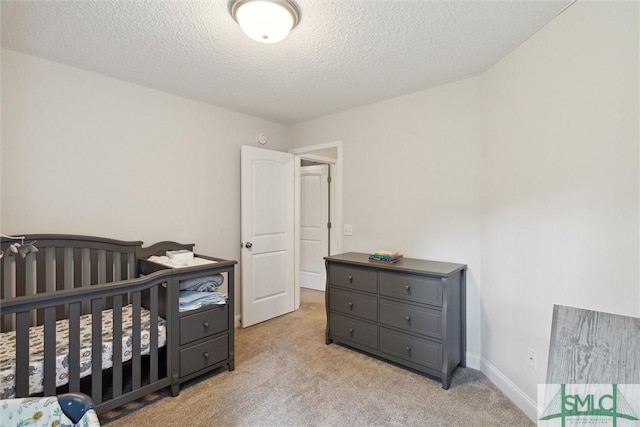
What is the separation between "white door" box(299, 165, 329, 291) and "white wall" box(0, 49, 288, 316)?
169 centimetres

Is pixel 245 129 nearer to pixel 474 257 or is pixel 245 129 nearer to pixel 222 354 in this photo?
pixel 222 354

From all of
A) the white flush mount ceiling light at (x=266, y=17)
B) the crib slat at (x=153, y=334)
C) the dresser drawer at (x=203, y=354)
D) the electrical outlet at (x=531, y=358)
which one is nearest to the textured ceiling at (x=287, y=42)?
the white flush mount ceiling light at (x=266, y=17)

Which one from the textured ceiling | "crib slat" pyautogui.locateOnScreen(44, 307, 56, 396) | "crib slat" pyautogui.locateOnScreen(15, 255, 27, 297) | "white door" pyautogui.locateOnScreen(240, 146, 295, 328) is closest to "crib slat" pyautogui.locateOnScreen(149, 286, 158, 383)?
"crib slat" pyautogui.locateOnScreen(44, 307, 56, 396)

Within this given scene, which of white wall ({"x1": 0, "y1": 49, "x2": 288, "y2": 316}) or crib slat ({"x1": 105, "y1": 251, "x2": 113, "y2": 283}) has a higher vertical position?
white wall ({"x1": 0, "y1": 49, "x2": 288, "y2": 316})

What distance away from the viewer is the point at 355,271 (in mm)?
2727

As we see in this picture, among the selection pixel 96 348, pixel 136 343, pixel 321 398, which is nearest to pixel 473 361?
pixel 321 398

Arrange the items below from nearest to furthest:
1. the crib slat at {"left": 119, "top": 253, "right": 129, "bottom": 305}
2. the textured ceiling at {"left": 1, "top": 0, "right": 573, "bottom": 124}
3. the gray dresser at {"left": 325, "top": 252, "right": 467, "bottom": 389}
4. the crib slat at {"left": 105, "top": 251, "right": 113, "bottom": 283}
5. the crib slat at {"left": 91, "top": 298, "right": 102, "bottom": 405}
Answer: the textured ceiling at {"left": 1, "top": 0, "right": 573, "bottom": 124}, the crib slat at {"left": 91, "top": 298, "right": 102, "bottom": 405}, the gray dresser at {"left": 325, "top": 252, "right": 467, "bottom": 389}, the crib slat at {"left": 105, "top": 251, "right": 113, "bottom": 283}, the crib slat at {"left": 119, "top": 253, "right": 129, "bottom": 305}

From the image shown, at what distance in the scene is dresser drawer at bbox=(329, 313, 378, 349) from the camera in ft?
8.57

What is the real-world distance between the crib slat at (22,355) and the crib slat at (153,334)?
0.58 m

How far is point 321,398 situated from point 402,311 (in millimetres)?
868

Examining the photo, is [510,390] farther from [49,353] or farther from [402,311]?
[49,353]

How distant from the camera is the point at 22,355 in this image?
154 cm

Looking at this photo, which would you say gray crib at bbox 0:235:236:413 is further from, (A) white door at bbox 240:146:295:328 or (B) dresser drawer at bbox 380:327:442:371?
(B) dresser drawer at bbox 380:327:442:371

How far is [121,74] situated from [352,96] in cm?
193
